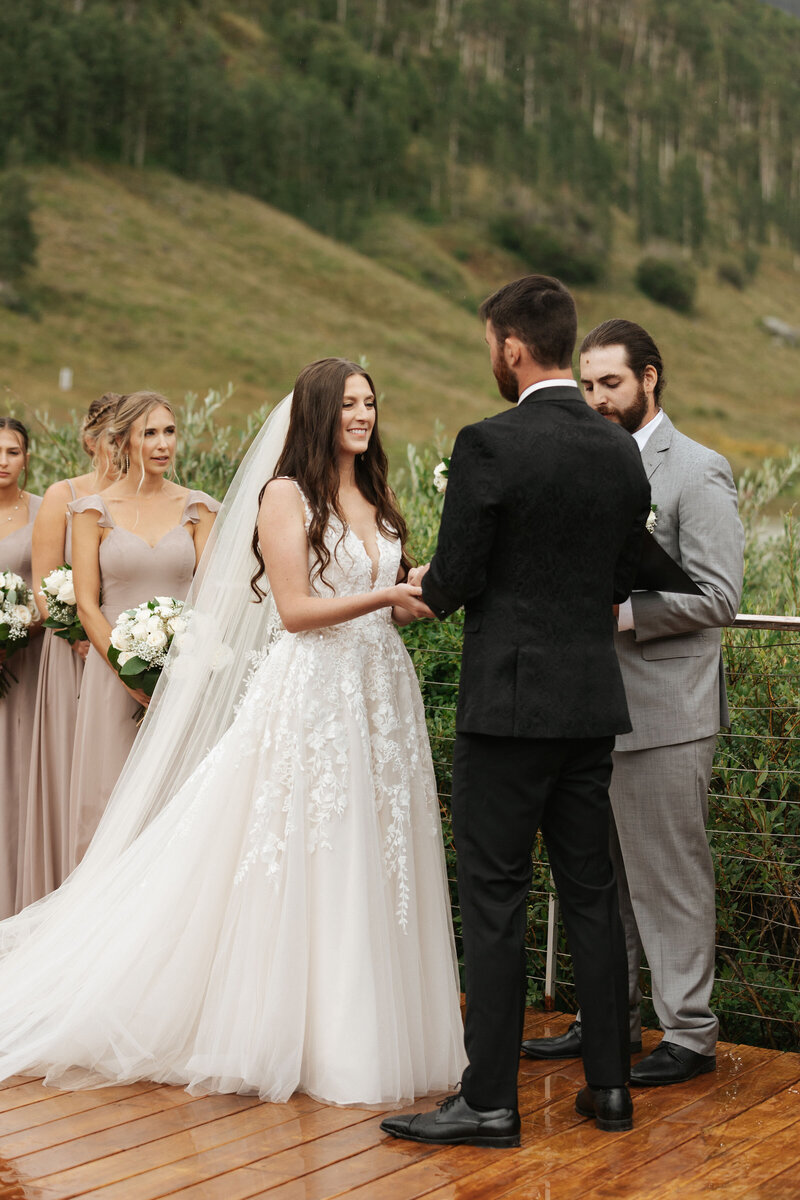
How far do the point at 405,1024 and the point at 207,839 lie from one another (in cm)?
75

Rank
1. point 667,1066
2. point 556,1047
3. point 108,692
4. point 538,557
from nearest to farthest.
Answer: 1. point 538,557
2. point 667,1066
3. point 556,1047
4. point 108,692

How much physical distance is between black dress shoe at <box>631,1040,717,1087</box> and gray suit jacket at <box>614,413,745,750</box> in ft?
2.86

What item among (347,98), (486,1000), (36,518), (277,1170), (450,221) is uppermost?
(347,98)

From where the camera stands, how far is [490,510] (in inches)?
115

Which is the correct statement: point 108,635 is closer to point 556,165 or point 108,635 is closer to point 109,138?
point 109,138

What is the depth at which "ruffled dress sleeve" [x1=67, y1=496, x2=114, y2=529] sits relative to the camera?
4730 millimetres

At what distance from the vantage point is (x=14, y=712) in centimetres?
525

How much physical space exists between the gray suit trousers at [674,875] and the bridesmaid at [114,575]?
1.94 m

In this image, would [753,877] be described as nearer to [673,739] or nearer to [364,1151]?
[673,739]

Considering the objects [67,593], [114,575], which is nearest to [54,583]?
[67,593]

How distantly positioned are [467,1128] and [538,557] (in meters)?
1.41

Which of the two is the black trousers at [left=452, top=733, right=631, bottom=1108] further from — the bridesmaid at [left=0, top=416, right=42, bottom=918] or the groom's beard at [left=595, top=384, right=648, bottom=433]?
the bridesmaid at [left=0, top=416, right=42, bottom=918]

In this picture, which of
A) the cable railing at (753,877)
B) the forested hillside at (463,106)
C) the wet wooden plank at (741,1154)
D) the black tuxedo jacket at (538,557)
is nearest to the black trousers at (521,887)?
the black tuxedo jacket at (538,557)

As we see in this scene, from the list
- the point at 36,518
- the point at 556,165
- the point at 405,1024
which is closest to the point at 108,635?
the point at 36,518
